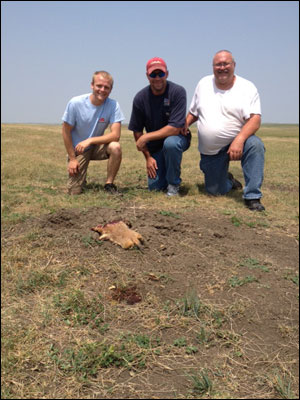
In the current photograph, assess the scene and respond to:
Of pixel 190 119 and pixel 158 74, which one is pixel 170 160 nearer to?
pixel 190 119

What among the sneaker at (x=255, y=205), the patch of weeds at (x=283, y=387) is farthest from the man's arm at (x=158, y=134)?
the patch of weeds at (x=283, y=387)

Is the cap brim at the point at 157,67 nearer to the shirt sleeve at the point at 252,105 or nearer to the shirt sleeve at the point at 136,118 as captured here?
the shirt sleeve at the point at 136,118

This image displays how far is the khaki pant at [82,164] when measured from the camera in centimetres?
640

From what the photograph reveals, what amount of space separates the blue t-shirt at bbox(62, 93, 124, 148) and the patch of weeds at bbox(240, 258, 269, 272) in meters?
3.37

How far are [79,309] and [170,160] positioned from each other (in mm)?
3457

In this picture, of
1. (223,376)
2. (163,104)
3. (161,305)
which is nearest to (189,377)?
(223,376)

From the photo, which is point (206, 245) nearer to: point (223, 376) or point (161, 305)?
point (161, 305)

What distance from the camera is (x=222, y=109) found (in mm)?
5781

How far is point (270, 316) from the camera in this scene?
3.03 m

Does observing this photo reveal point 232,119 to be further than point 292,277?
Yes

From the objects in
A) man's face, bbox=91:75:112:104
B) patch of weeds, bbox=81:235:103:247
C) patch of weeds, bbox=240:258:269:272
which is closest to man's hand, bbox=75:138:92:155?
man's face, bbox=91:75:112:104

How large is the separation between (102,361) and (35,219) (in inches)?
101

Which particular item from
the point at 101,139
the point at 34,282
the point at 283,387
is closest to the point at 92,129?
the point at 101,139

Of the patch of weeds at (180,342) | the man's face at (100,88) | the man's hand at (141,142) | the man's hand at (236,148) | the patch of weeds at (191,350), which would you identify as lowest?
the patch of weeds at (191,350)
